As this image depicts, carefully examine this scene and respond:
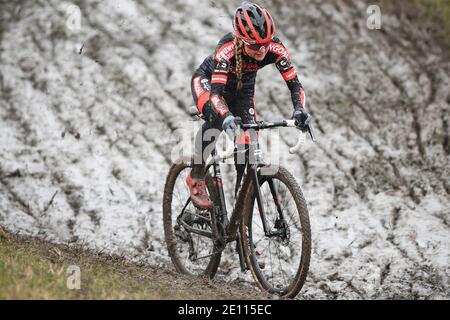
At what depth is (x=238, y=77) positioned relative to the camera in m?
7.30

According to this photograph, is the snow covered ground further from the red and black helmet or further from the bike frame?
the red and black helmet

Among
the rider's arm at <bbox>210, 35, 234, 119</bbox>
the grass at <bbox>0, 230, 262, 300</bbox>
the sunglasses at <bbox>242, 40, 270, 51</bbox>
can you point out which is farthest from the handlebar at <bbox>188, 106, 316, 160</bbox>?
the grass at <bbox>0, 230, 262, 300</bbox>

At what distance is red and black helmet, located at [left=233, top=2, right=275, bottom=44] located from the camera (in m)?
6.77

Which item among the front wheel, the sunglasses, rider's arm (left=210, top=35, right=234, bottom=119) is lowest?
the front wheel

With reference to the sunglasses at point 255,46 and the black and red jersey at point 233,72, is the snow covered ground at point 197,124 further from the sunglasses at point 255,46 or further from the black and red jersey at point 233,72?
the sunglasses at point 255,46

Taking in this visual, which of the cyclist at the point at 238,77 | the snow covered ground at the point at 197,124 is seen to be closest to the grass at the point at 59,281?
the cyclist at the point at 238,77

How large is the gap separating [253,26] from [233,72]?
2.45 feet

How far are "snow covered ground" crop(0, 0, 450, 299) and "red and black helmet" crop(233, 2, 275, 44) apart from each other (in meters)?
3.36

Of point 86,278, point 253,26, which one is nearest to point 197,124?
point 253,26

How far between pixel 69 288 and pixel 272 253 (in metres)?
3.74

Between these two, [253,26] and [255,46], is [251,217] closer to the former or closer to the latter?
[255,46]

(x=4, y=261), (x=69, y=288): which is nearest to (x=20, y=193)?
(x=4, y=261)

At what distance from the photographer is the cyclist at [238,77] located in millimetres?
6781

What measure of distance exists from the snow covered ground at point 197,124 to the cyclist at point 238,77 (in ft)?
7.02
